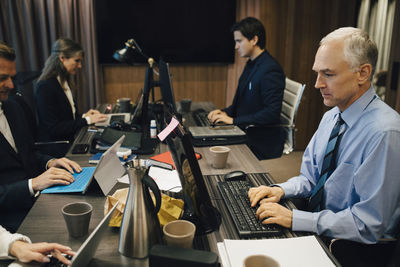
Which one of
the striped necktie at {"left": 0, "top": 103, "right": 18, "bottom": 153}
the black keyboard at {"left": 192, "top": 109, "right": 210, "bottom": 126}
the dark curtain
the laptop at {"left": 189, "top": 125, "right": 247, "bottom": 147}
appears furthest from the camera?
the dark curtain

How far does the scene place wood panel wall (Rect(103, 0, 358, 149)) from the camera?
388cm

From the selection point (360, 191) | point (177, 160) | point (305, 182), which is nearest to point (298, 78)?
point (305, 182)

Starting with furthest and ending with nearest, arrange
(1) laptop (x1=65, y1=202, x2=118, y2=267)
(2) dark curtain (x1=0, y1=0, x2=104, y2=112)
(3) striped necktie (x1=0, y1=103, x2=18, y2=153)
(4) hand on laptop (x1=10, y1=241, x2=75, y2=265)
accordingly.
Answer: (2) dark curtain (x1=0, y1=0, x2=104, y2=112)
(3) striped necktie (x1=0, y1=103, x2=18, y2=153)
(4) hand on laptop (x1=10, y1=241, x2=75, y2=265)
(1) laptop (x1=65, y1=202, x2=118, y2=267)

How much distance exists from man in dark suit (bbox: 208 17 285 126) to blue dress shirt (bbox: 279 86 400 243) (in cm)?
128

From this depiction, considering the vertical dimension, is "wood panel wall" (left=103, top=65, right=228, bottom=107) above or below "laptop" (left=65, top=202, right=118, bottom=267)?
below

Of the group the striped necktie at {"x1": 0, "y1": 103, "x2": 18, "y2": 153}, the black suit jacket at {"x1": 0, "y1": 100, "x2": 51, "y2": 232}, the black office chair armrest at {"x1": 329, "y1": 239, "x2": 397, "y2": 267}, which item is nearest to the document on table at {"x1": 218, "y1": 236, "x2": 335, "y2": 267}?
the black office chair armrest at {"x1": 329, "y1": 239, "x2": 397, "y2": 267}

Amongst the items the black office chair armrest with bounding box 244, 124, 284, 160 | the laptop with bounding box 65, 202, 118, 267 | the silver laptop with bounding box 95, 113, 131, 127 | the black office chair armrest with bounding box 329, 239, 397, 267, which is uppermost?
the laptop with bounding box 65, 202, 118, 267

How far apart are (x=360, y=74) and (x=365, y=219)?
0.52 metres

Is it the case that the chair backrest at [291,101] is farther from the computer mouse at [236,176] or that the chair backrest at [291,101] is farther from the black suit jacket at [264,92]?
the computer mouse at [236,176]

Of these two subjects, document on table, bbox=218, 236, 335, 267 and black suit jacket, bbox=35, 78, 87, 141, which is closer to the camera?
document on table, bbox=218, 236, 335, 267

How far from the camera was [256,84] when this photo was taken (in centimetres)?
278

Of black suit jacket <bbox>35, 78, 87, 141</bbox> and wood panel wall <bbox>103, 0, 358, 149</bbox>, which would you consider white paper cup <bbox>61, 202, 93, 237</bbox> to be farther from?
wood panel wall <bbox>103, 0, 358, 149</bbox>

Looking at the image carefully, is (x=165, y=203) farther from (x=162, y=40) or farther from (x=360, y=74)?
(x=162, y=40)

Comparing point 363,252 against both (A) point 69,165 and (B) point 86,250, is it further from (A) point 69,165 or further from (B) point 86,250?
(A) point 69,165
